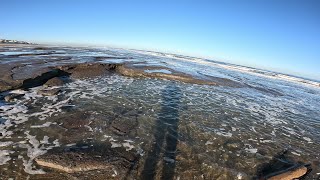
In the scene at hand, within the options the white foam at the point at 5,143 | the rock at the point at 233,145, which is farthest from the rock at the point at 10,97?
the rock at the point at 233,145

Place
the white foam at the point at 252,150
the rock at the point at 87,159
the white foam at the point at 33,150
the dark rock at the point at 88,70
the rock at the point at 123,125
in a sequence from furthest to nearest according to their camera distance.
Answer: the dark rock at the point at 88,70 < the rock at the point at 123,125 < the white foam at the point at 252,150 < the rock at the point at 87,159 < the white foam at the point at 33,150

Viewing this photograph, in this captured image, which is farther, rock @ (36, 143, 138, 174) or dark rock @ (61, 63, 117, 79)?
dark rock @ (61, 63, 117, 79)

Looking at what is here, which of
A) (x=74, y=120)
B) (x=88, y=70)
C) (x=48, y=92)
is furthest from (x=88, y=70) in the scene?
(x=74, y=120)

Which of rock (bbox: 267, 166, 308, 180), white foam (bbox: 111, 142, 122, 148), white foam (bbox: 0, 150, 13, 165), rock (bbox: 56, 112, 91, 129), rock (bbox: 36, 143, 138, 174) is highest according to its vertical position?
rock (bbox: 267, 166, 308, 180)

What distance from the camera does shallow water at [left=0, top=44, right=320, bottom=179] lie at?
5.96 meters

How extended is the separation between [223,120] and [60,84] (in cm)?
933

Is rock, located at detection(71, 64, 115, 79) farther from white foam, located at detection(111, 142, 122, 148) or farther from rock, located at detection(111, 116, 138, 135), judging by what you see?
white foam, located at detection(111, 142, 122, 148)

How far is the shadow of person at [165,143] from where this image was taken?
5.59 m

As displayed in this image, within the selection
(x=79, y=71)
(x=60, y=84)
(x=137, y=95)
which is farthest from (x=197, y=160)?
(x=79, y=71)

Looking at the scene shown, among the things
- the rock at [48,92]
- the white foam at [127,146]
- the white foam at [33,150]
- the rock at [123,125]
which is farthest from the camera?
the rock at [48,92]

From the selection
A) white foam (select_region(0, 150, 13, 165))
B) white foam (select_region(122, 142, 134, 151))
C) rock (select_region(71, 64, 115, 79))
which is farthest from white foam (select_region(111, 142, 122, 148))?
rock (select_region(71, 64, 115, 79))

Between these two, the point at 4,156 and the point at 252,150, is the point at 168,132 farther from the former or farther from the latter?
the point at 4,156

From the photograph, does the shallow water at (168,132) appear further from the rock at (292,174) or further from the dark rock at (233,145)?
the rock at (292,174)

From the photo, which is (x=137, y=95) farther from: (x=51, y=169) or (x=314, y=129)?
(x=314, y=129)
